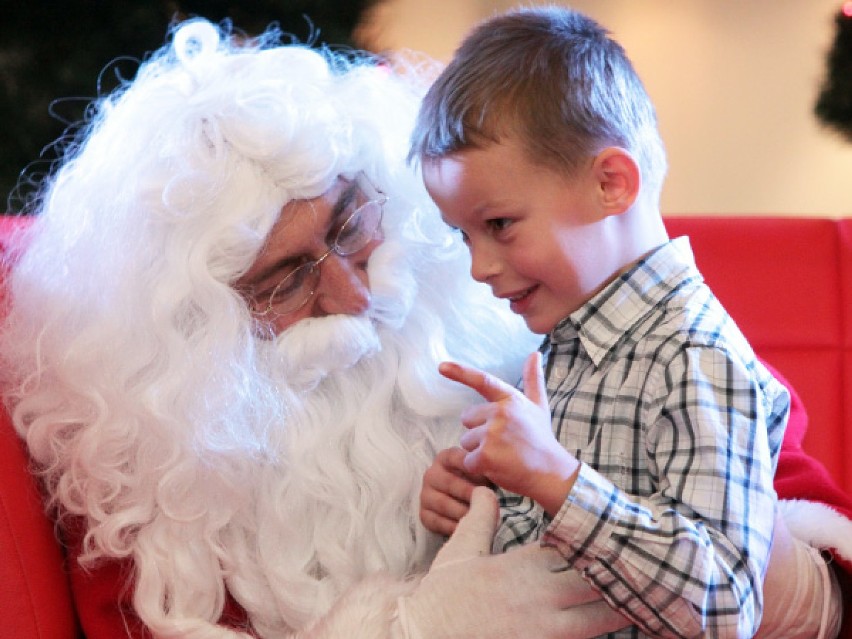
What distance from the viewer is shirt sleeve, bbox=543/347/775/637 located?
1.02m

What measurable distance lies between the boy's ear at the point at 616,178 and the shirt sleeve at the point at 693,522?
8.4 inches

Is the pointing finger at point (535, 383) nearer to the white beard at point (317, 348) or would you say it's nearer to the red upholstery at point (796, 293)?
the white beard at point (317, 348)

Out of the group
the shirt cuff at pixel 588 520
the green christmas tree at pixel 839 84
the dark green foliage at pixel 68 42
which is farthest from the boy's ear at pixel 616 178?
the green christmas tree at pixel 839 84

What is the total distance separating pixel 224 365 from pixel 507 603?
48 centimetres

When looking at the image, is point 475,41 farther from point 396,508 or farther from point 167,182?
point 396,508

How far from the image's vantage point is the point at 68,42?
7.13ft

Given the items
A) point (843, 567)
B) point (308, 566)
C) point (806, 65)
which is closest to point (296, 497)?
point (308, 566)

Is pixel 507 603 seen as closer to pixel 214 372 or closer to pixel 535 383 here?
pixel 535 383

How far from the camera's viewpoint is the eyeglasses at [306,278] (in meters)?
1.39

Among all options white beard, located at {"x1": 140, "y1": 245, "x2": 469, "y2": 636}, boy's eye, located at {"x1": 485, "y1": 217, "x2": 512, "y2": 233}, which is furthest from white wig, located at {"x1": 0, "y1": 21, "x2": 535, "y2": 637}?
boy's eye, located at {"x1": 485, "y1": 217, "x2": 512, "y2": 233}

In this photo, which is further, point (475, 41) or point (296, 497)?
point (296, 497)

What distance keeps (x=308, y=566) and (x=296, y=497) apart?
0.30 feet

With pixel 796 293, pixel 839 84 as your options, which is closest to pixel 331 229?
pixel 796 293

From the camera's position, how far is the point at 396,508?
1.41 meters
